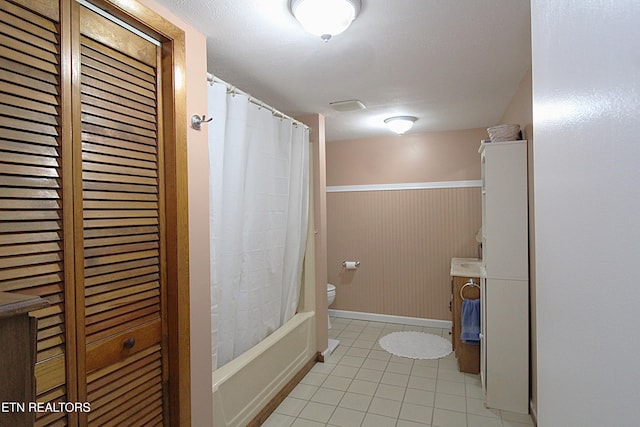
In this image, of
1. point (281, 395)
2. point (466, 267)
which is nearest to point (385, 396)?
Answer: point (281, 395)

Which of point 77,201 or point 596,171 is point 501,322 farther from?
point 77,201

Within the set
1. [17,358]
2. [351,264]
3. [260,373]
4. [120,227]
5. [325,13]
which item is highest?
[325,13]

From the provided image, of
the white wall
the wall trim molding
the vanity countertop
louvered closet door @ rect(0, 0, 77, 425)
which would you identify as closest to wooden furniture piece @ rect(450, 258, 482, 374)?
the vanity countertop

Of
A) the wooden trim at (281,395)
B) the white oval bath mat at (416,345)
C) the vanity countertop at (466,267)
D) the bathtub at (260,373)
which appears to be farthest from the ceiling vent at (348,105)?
the white oval bath mat at (416,345)

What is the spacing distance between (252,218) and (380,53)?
1271 mm

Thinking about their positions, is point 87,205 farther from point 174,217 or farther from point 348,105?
point 348,105

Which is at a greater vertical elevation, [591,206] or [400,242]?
[591,206]

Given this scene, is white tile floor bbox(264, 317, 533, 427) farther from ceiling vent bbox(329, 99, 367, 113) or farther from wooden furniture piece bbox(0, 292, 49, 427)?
ceiling vent bbox(329, 99, 367, 113)

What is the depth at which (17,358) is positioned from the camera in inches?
20.7

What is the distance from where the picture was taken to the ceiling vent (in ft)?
8.86

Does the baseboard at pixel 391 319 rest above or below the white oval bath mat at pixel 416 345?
above

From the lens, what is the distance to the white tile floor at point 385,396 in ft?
7.25

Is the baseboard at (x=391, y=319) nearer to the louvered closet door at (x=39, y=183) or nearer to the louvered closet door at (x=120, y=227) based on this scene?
the louvered closet door at (x=120, y=227)

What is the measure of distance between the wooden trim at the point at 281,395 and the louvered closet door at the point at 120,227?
88 centimetres
